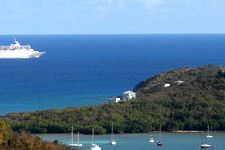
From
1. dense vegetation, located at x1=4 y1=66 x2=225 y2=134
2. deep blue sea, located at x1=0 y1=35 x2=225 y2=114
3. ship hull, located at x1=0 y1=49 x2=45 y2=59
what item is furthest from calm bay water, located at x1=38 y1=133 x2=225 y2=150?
ship hull, located at x1=0 y1=49 x2=45 y2=59

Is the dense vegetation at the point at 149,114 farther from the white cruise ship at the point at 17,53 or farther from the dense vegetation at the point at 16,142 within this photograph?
the white cruise ship at the point at 17,53

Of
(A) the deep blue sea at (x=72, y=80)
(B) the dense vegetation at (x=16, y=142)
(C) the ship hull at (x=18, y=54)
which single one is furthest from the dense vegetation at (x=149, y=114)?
(C) the ship hull at (x=18, y=54)

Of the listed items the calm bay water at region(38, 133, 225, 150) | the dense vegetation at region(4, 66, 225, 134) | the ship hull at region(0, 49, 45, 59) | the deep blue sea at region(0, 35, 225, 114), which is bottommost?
the calm bay water at region(38, 133, 225, 150)

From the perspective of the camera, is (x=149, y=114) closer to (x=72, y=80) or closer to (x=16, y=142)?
(x=16, y=142)

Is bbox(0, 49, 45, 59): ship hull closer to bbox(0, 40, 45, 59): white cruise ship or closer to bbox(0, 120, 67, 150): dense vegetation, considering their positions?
bbox(0, 40, 45, 59): white cruise ship

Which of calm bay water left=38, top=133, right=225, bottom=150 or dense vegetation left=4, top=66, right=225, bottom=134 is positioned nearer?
calm bay water left=38, top=133, right=225, bottom=150
